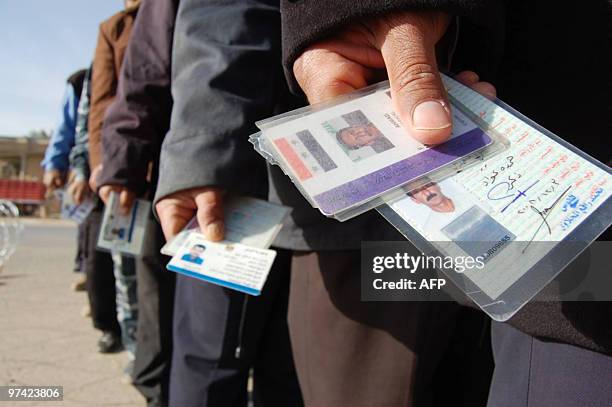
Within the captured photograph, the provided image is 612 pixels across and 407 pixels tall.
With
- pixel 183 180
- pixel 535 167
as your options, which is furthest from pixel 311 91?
pixel 183 180

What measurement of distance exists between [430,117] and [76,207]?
218 centimetres

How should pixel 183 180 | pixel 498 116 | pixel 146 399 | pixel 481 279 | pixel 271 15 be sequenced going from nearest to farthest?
pixel 481 279, pixel 498 116, pixel 183 180, pixel 271 15, pixel 146 399

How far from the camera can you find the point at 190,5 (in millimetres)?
1128

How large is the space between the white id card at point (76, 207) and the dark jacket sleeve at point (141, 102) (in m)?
0.87

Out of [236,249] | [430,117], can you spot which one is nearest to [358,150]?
[430,117]

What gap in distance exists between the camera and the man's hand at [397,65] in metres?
0.54

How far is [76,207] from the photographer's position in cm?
226

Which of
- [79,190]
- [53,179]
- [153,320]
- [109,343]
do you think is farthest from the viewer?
[53,179]

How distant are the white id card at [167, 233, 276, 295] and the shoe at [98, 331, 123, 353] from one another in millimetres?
1803

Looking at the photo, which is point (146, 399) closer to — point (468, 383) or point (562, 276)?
point (468, 383)

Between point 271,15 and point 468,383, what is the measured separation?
101 cm
